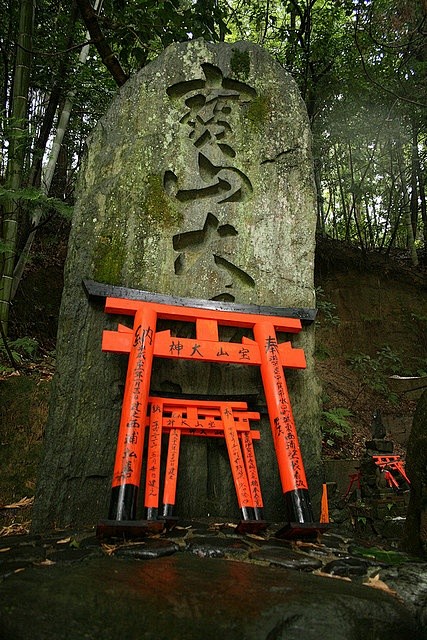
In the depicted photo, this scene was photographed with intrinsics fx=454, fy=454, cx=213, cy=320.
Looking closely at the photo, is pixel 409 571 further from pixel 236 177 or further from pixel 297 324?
pixel 236 177

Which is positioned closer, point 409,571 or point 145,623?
point 145,623

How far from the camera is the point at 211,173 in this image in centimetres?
435

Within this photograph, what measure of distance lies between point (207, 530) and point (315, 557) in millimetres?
688

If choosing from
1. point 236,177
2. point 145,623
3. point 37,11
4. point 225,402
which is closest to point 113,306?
point 225,402

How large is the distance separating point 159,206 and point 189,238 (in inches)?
15.1

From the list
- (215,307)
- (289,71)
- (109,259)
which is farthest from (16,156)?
(289,71)

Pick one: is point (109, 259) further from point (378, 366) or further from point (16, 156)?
point (378, 366)

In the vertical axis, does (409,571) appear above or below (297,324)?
below

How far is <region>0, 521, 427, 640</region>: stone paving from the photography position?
154 centimetres

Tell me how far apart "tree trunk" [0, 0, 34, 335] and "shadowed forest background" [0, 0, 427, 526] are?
2 cm

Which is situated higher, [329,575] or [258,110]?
[258,110]

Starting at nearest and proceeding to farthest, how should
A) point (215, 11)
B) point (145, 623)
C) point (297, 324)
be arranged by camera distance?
point (145, 623), point (297, 324), point (215, 11)

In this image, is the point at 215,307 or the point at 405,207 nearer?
the point at 215,307

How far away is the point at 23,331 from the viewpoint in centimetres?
775
